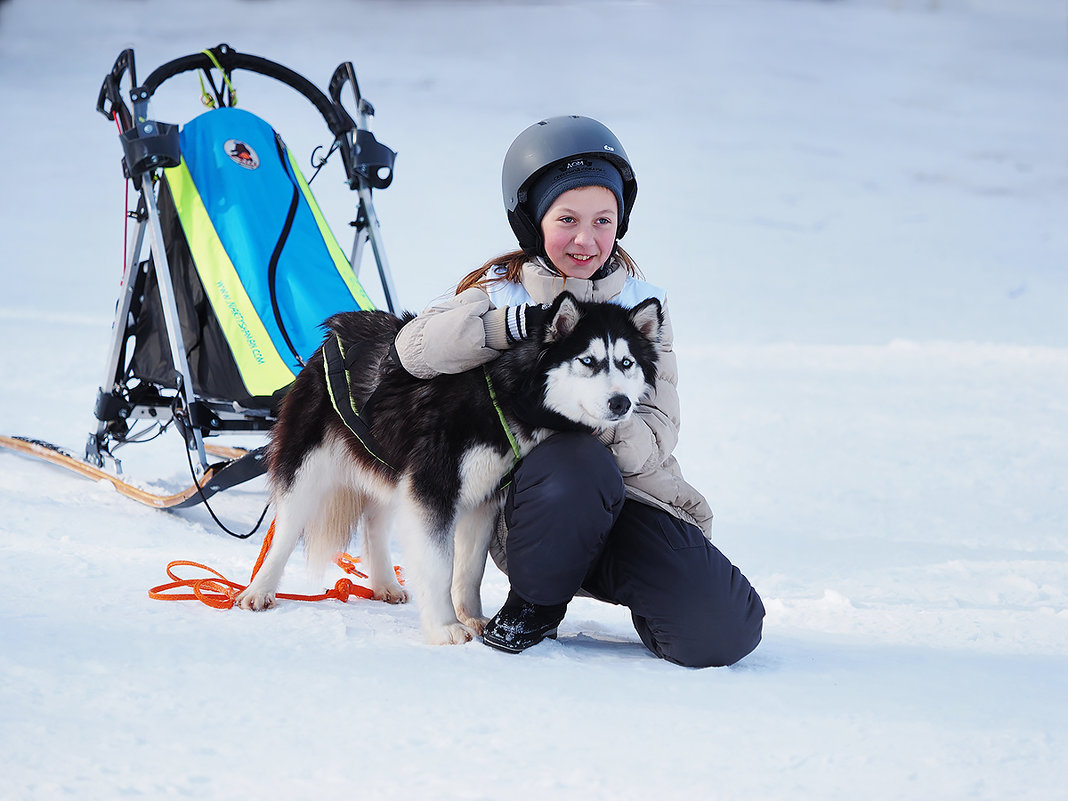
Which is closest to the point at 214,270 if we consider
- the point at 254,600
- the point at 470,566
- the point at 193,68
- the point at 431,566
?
the point at 193,68

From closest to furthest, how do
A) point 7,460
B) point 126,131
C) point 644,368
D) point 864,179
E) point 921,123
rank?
point 644,368 < point 126,131 < point 7,460 < point 864,179 < point 921,123

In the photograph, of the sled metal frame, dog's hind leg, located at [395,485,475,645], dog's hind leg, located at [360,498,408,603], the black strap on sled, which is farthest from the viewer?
the sled metal frame

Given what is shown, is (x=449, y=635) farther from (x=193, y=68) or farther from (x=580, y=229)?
(x=193, y=68)

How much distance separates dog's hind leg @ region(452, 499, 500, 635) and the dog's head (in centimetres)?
34

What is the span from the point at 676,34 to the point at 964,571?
10.6m

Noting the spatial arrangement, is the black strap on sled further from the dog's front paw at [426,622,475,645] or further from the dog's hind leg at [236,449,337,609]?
the dog's front paw at [426,622,475,645]

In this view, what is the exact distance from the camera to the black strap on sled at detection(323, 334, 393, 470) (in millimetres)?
1934

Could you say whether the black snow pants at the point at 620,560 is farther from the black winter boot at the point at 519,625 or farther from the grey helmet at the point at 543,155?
the grey helmet at the point at 543,155

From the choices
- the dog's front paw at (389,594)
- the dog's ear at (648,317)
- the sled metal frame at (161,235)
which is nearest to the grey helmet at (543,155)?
the dog's ear at (648,317)

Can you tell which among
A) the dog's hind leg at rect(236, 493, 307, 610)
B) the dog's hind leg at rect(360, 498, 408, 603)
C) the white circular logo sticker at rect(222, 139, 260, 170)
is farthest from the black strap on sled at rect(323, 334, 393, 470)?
the white circular logo sticker at rect(222, 139, 260, 170)

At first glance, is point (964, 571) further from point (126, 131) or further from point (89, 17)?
point (89, 17)

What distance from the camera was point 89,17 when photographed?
1200cm

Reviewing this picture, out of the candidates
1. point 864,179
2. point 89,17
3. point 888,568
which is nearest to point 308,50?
point 89,17

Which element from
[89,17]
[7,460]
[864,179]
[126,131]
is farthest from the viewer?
[89,17]
